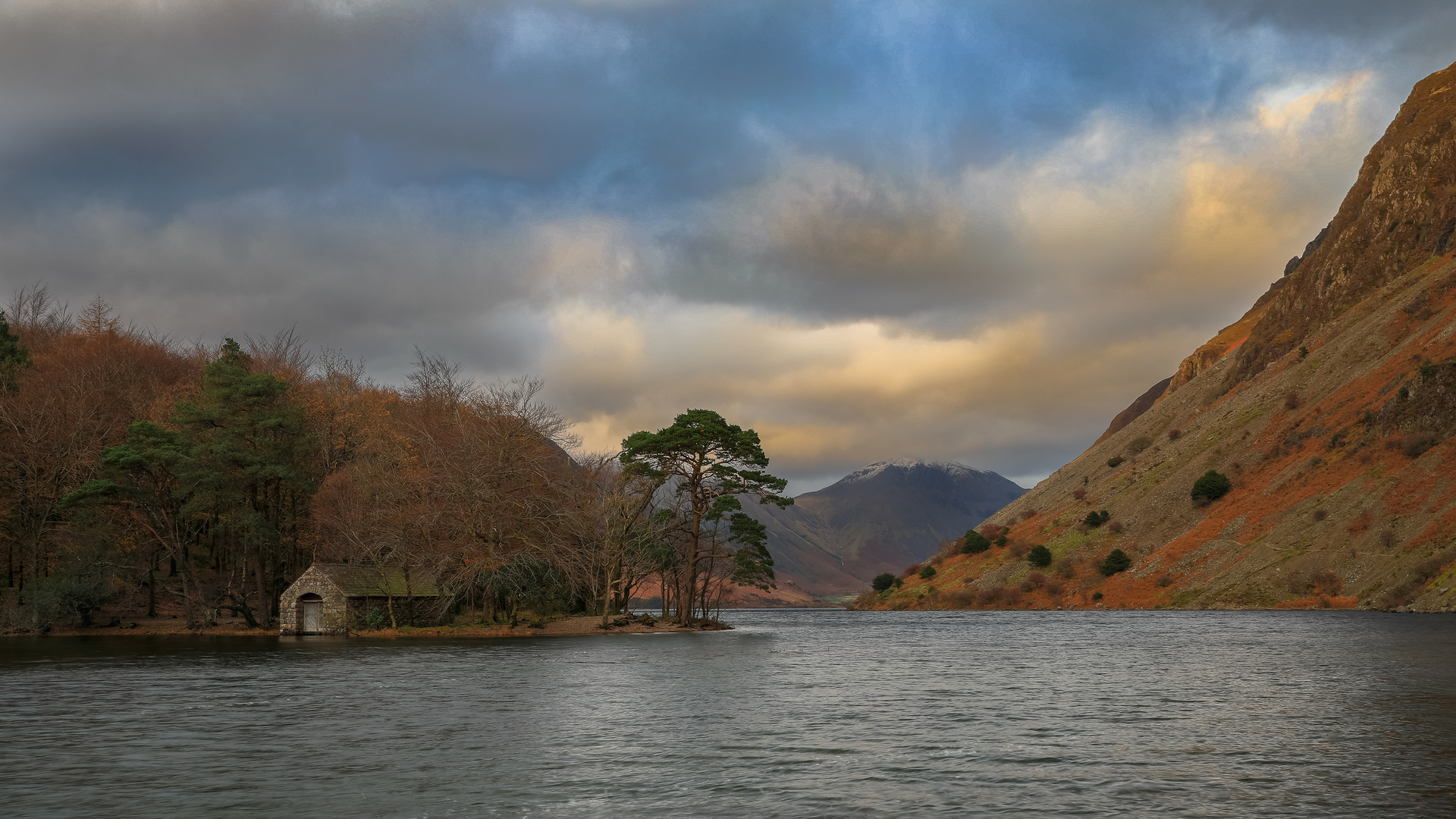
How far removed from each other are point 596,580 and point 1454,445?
84.8 metres

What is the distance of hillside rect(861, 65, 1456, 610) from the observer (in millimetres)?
97188

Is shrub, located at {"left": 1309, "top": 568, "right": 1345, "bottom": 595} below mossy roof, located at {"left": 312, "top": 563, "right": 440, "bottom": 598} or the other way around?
below

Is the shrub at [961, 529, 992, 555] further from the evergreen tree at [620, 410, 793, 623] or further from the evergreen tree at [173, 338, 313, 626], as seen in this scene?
the evergreen tree at [173, 338, 313, 626]

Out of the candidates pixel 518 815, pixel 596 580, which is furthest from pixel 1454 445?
pixel 518 815

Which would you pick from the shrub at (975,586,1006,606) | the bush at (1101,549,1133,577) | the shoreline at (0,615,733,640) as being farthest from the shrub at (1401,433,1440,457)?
the shoreline at (0,615,733,640)

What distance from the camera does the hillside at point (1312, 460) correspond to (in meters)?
97.2

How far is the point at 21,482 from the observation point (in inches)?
3248

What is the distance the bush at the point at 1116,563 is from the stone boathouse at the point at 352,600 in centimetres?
8655

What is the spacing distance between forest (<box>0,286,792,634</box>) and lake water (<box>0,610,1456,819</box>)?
24.4m

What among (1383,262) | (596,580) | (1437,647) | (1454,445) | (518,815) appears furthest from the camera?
(1383,262)

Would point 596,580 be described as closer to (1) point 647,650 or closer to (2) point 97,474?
(1) point 647,650

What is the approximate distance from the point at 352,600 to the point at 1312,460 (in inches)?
4073

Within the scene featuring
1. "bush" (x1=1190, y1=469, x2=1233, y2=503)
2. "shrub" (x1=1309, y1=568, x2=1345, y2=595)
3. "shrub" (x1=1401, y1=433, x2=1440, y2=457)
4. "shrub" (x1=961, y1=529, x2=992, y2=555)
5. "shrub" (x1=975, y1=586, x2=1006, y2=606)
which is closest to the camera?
"shrub" (x1=1309, y1=568, x2=1345, y2=595)

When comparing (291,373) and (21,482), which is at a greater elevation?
(291,373)
